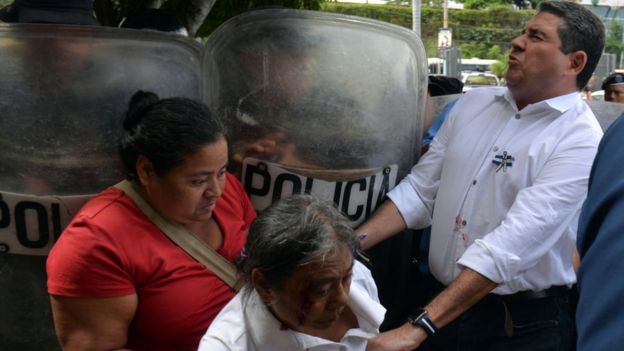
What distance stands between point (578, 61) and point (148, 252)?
5.05 feet

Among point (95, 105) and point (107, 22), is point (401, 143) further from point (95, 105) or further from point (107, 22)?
point (107, 22)

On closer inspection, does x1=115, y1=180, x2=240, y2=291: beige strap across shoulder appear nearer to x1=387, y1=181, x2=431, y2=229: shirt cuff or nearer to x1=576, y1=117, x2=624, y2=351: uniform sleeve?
x1=387, y1=181, x2=431, y2=229: shirt cuff

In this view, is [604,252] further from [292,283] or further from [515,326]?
[515,326]

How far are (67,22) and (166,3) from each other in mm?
1694

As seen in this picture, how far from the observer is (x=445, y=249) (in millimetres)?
2402

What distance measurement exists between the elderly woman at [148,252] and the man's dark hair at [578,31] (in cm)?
122

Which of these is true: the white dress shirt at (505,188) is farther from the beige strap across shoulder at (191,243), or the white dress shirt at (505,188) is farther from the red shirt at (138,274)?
the red shirt at (138,274)

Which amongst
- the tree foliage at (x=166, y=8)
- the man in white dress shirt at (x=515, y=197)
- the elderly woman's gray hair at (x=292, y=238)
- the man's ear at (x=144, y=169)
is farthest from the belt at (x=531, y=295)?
the tree foliage at (x=166, y=8)

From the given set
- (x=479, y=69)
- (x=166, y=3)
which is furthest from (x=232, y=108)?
(x=479, y=69)

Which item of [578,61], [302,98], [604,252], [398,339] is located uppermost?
[604,252]

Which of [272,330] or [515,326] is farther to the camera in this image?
[515,326]

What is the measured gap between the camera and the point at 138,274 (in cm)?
178

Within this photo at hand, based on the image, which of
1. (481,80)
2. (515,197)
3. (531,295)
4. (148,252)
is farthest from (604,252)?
(481,80)

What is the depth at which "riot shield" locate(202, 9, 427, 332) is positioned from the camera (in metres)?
2.29
